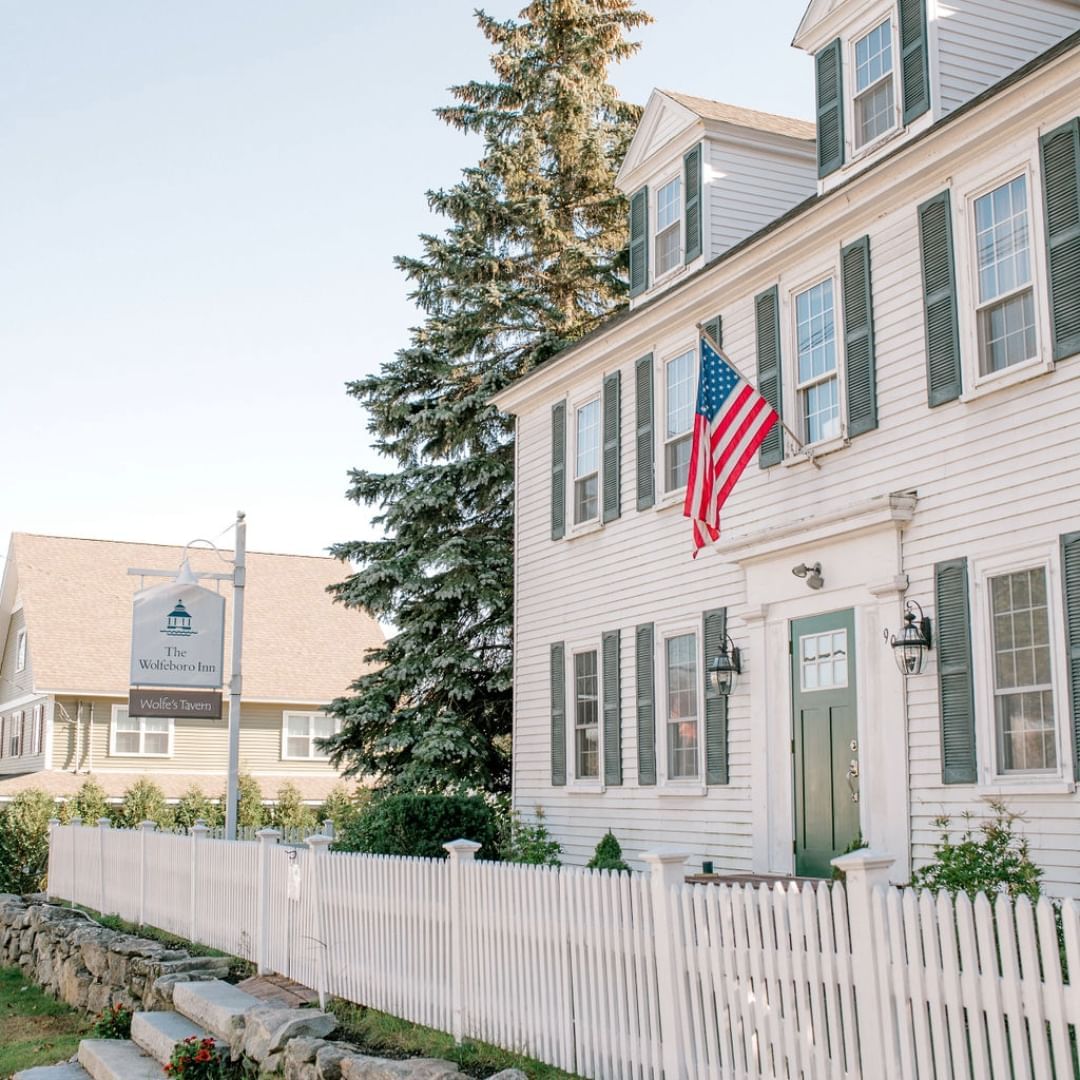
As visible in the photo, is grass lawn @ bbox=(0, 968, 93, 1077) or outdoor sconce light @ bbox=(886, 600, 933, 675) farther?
grass lawn @ bbox=(0, 968, 93, 1077)

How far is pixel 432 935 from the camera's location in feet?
28.4

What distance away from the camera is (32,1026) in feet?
44.6

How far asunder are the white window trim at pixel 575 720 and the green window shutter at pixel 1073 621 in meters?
6.43

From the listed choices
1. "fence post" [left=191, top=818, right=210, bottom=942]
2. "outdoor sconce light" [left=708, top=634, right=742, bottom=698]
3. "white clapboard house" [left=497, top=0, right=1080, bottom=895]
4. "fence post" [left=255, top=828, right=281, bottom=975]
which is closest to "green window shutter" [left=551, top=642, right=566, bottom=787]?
"white clapboard house" [left=497, top=0, right=1080, bottom=895]

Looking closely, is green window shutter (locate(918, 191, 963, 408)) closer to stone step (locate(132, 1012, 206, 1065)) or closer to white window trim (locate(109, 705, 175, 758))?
stone step (locate(132, 1012, 206, 1065))

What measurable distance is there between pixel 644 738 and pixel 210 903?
4.58m

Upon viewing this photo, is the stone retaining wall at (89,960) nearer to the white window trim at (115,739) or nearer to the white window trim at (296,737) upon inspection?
the white window trim at (115,739)

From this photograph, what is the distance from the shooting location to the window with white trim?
32.6 meters

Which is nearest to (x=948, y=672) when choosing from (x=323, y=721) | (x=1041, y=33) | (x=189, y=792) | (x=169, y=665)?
(x=1041, y=33)

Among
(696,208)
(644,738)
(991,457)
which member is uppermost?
(696,208)

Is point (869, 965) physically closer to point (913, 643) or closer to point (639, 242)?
point (913, 643)

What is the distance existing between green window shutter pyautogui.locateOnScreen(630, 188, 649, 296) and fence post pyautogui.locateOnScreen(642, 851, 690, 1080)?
9.91m

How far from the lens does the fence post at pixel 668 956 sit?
6.39 metres

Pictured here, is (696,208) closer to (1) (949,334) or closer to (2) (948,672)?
(1) (949,334)
